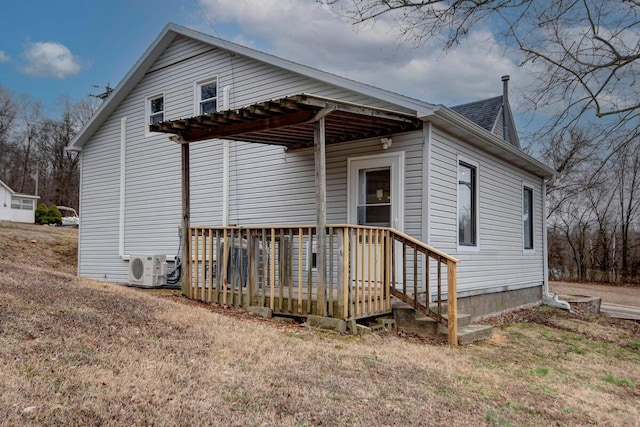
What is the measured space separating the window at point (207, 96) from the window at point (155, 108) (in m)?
1.26

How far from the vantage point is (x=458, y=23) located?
6797 mm

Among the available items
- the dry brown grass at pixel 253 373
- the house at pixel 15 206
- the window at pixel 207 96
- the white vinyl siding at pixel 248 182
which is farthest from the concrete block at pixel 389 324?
the house at pixel 15 206

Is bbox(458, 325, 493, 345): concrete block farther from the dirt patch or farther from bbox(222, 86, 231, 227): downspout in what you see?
the dirt patch

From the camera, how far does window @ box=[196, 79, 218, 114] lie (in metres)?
10.2

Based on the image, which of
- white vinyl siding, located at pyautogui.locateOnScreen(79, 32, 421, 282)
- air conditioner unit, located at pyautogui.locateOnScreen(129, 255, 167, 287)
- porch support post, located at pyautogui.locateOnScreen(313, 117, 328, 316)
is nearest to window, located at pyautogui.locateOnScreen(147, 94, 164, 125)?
white vinyl siding, located at pyautogui.locateOnScreen(79, 32, 421, 282)

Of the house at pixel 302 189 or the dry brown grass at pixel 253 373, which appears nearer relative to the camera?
the dry brown grass at pixel 253 373

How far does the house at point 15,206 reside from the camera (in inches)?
1131

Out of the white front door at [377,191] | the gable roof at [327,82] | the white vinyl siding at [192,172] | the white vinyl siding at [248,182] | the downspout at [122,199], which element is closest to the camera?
the gable roof at [327,82]

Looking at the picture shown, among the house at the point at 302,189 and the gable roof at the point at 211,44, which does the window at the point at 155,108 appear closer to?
the house at the point at 302,189

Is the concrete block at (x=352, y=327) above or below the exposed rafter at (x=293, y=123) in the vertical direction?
below

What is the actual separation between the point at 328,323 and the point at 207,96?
6.43 meters

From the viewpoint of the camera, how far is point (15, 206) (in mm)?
29266

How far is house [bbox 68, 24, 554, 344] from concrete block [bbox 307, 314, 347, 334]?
89 millimetres

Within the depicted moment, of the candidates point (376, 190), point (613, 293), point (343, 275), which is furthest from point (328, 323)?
point (613, 293)
